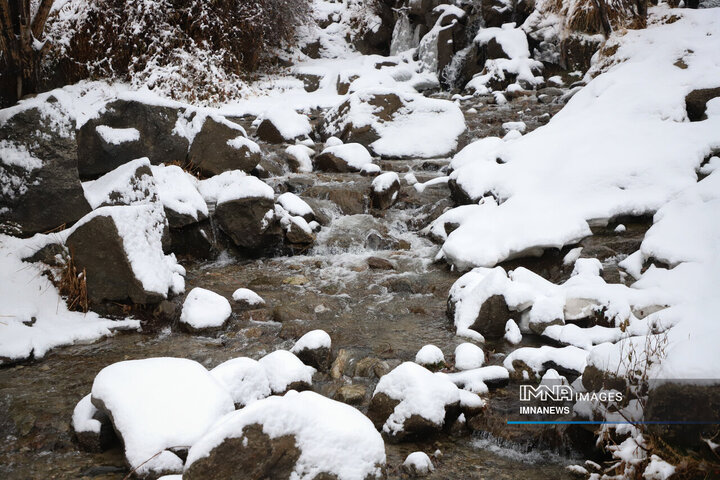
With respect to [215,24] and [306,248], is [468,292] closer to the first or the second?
[306,248]

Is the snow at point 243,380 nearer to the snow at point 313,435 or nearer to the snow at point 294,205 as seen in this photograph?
the snow at point 313,435

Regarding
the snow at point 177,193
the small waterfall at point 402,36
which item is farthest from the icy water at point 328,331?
the small waterfall at point 402,36

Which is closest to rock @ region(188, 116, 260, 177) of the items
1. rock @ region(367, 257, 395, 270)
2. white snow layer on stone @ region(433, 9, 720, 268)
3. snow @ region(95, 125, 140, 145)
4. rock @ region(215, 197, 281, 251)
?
snow @ region(95, 125, 140, 145)

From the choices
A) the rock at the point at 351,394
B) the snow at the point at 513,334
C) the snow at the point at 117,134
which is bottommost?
the snow at the point at 513,334

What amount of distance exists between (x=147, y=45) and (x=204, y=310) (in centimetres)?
1169

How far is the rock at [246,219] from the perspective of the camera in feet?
21.9

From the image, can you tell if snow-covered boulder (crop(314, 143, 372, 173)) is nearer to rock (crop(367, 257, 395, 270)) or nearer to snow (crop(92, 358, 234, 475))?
rock (crop(367, 257, 395, 270))

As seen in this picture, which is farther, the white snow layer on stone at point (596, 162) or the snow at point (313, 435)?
the white snow layer on stone at point (596, 162)

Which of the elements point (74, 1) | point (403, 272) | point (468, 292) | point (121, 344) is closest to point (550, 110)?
point (403, 272)

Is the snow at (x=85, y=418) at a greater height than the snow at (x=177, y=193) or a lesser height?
lesser

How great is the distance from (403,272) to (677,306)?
10.3 ft

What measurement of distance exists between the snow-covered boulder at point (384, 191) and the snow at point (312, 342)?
423cm

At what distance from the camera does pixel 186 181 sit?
22.4 ft

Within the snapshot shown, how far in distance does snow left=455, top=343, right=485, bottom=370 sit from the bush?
12.0 meters
